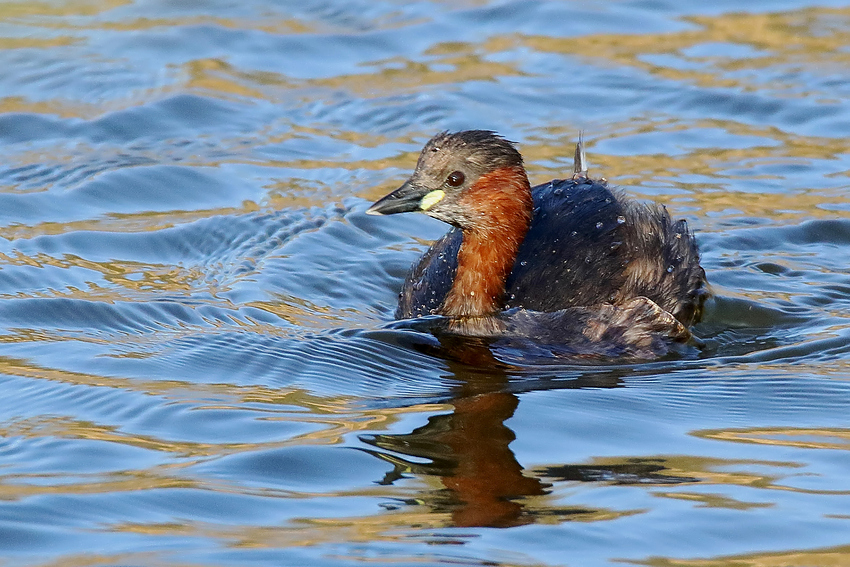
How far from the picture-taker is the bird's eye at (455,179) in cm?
728

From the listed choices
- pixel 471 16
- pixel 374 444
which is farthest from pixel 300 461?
pixel 471 16

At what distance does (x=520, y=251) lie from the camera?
7.45 meters

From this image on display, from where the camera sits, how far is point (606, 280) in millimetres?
7312

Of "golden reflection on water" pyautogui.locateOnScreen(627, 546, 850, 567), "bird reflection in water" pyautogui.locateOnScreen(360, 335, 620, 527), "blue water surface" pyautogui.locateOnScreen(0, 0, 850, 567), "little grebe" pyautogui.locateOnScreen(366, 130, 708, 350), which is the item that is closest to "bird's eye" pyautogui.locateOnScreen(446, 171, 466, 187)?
"little grebe" pyautogui.locateOnScreen(366, 130, 708, 350)

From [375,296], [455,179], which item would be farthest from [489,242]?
[375,296]

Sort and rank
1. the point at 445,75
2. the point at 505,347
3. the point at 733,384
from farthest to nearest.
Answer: the point at 445,75, the point at 505,347, the point at 733,384

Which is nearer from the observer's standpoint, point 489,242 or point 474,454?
point 474,454

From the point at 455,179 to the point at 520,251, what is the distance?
0.56 meters

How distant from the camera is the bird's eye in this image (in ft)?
23.9

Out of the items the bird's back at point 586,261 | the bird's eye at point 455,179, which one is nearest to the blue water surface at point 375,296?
the bird's back at point 586,261

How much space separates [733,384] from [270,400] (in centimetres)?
224

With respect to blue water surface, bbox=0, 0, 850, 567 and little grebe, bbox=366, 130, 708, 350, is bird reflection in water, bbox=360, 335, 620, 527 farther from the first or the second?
little grebe, bbox=366, 130, 708, 350

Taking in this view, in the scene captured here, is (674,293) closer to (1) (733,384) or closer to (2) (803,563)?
(1) (733,384)

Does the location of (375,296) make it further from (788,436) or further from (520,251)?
(788,436)
